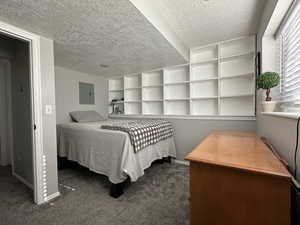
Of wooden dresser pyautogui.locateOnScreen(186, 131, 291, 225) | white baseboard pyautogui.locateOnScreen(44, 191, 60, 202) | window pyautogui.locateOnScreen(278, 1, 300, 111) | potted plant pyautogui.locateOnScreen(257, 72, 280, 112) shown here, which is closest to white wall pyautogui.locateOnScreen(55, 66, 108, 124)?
white baseboard pyautogui.locateOnScreen(44, 191, 60, 202)

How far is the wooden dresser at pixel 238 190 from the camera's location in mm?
660

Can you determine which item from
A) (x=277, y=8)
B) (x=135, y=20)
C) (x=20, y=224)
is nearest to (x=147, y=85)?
(x=135, y=20)

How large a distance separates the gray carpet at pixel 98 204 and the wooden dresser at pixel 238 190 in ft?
2.53

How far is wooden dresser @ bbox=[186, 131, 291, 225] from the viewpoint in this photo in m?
0.66

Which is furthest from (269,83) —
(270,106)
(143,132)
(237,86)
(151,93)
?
(151,93)

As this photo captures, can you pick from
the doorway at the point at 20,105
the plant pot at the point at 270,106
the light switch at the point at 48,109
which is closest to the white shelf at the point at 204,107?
the plant pot at the point at 270,106

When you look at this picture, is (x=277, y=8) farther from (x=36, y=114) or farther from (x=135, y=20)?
(x=36, y=114)

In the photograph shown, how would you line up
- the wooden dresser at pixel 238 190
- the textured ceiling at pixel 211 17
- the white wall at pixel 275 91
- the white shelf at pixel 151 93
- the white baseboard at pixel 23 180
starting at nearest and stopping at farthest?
the wooden dresser at pixel 238 190 < the white wall at pixel 275 91 < the textured ceiling at pixel 211 17 < the white baseboard at pixel 23 180 < the white shelf at pixel 151 93

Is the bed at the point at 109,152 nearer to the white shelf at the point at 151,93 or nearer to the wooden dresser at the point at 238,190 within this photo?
the wooden dresser at the point at 238,190

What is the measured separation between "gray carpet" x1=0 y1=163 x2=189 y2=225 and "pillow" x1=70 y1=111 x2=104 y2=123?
119cm

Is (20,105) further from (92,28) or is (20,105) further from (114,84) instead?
(114,84)

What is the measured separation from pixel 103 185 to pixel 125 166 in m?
0.65

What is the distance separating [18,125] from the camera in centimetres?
216

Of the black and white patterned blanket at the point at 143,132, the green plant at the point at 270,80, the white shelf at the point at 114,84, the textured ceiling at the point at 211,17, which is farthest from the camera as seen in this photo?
the white shelf at the point at 114,84
